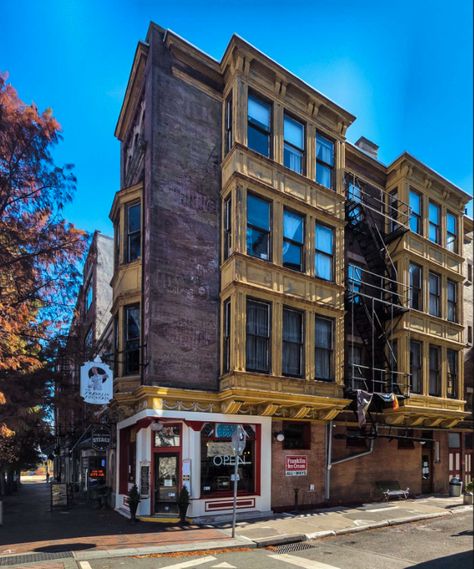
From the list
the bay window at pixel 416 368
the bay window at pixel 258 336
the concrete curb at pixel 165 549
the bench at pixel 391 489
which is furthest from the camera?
the bay window at pixel 416 368

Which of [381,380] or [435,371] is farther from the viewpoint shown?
[435,371]

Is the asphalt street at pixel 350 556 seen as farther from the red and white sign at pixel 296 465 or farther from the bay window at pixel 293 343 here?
the bay window at pixel 293 343

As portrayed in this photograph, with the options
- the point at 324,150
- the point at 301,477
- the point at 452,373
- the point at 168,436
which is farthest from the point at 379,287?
the point at 168,436

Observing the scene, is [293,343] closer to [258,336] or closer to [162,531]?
[258,336]

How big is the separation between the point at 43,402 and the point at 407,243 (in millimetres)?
15964

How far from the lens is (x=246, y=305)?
1702 cm

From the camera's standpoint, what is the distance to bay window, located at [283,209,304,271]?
18594mm

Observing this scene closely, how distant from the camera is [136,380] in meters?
17.6

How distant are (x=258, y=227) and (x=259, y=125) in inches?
148

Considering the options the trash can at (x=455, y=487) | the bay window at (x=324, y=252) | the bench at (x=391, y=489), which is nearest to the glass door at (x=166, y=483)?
the bay window at (x=324, y=252)

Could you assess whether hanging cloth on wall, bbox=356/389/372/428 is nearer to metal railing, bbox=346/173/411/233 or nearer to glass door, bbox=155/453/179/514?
glass door, bbox=155/453/179/514

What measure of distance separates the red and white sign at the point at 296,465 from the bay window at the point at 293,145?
33.9 ft

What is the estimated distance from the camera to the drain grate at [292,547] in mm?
12234

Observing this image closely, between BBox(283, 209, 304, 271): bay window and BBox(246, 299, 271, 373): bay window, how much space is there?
203cm
